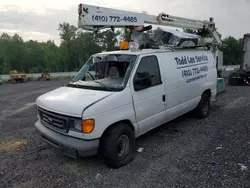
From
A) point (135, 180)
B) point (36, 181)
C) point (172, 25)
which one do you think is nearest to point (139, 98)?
point (135, 180)

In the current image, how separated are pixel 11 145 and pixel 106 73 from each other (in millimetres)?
2633

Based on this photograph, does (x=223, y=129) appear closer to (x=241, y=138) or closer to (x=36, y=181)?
→ (x=241, y=138)

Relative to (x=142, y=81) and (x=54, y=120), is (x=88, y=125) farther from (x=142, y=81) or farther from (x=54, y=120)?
(x=142, y=81)

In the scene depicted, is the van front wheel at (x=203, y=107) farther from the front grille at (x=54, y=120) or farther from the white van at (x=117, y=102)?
the front grille at (x=54, y=120)

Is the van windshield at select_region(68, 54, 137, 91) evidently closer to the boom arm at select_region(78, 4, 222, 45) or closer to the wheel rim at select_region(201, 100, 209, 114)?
the boom arm at select_region(78, 4, 222, 45)

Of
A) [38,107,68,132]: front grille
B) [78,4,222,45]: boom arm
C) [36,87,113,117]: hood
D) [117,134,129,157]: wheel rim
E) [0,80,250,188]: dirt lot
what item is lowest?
[0,80,250,188]: dirt lot

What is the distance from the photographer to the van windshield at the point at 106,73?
416 centimetres

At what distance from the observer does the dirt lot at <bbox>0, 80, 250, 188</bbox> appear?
3.44m

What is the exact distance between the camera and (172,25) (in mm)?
7539

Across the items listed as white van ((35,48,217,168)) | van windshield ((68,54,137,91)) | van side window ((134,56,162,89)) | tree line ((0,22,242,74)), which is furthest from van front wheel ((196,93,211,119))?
tree line ((0,22,242,74))

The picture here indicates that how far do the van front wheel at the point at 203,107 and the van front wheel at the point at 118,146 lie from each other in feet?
9.55

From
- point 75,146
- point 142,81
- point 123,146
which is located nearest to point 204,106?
point 142,81

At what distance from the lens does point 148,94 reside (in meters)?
4.38

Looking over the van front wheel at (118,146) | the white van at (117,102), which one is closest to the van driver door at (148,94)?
the white van at (117,102)
